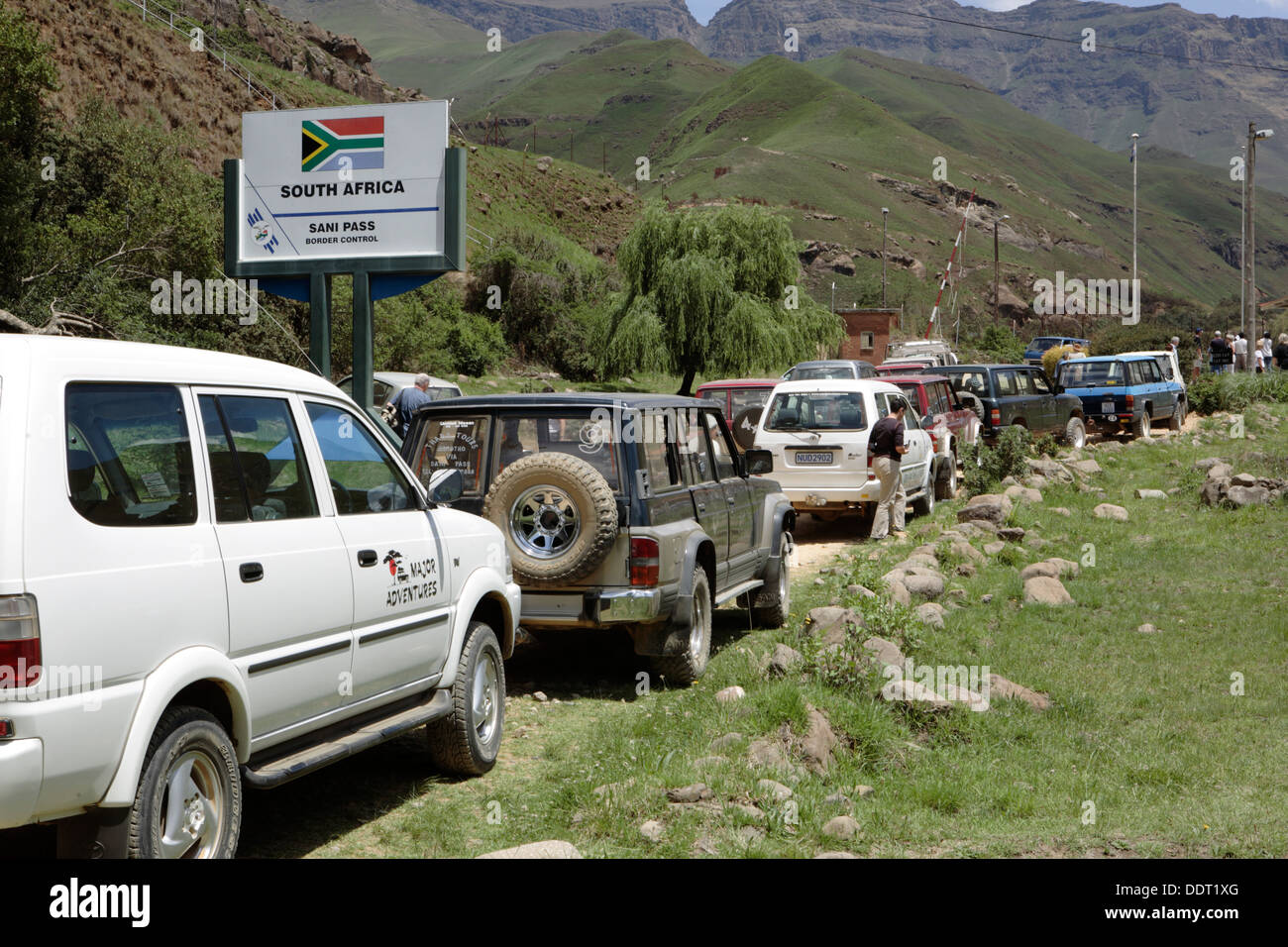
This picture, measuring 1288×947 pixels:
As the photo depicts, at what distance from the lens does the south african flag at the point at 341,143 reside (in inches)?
578

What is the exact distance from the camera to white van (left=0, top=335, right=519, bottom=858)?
359 cm

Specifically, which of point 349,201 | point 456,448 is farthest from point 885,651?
point 349,201

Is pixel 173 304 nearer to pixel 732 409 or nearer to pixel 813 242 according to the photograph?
pixel 732 409

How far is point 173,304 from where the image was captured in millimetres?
30984

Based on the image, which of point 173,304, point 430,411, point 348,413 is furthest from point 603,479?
point 173,304

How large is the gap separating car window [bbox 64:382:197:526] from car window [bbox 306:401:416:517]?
971 millimetres

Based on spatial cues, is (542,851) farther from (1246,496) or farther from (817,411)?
(1246,496)

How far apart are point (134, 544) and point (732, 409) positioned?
17190mm

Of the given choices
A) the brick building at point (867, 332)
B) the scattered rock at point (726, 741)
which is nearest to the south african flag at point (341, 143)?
the scattered rock at point (726, 741)

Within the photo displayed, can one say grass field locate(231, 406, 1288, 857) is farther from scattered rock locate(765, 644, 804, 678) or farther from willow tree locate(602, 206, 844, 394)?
willow tree locate(602, 206, 844, 394)

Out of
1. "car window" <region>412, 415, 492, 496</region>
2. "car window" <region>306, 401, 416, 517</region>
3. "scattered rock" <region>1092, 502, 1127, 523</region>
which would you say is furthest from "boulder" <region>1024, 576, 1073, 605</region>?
"car window" <region>306, 401, 416, 517</region>

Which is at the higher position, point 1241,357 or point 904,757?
point 1241,357

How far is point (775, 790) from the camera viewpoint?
5695mm

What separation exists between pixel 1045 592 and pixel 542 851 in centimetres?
766
